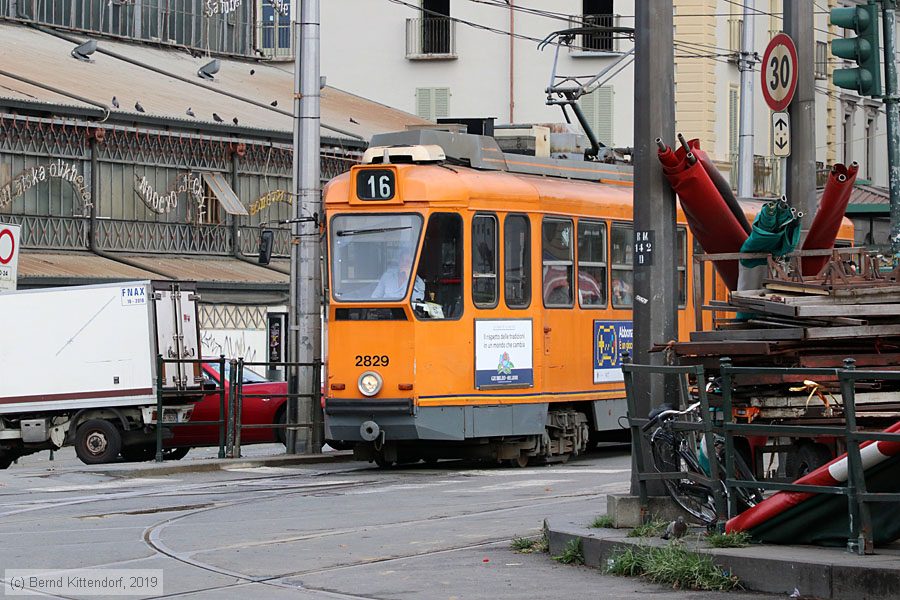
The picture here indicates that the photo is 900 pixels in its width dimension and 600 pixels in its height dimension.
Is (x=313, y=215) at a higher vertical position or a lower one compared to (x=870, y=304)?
higher

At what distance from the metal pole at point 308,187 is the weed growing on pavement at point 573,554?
11.8 meters

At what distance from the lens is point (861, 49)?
46.9 ft

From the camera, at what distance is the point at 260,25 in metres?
51.5

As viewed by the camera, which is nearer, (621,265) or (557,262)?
(557,262)

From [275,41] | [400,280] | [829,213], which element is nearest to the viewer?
[829,213]

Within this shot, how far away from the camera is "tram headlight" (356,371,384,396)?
18.8 metres

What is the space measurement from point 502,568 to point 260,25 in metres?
42.5

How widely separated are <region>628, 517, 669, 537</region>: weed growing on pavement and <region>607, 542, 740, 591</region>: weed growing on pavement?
423mm

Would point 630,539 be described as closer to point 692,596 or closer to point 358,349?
point 692,596

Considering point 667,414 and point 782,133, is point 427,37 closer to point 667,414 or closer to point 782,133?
point 782,133

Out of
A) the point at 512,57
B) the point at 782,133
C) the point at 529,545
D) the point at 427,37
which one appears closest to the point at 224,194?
the point at 512,57

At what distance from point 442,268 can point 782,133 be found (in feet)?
16.9

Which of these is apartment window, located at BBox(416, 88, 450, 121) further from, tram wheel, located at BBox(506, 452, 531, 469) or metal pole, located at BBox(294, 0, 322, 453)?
tram wheel, located at BBox(506, 452, 531, 469)

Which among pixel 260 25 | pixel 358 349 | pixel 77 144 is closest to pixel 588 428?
pixel 358 349
